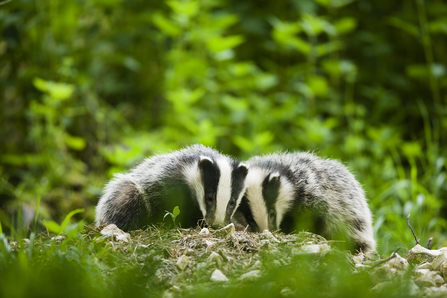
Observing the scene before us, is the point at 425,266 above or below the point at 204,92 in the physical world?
below

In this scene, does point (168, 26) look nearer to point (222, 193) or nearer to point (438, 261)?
point (222, 193)

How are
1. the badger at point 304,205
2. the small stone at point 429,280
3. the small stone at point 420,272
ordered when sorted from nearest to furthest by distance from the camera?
the small stone at point 429,280 → the small stone at point 420,272 → the badger at point 304,205

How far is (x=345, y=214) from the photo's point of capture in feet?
11.9

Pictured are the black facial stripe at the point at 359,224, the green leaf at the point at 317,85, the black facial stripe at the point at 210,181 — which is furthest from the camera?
the green leaf at the point at 317,85

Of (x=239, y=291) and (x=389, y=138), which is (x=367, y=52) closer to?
(x=389, y=138)

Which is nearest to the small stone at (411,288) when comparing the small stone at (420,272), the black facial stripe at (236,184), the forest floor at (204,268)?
the forest floor at (204,268)

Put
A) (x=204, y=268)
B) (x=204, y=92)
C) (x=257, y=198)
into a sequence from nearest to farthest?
(x=204, y=268) < (x=257, y=198) < (x=204, y=92)

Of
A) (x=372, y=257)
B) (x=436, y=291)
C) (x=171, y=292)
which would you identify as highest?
(x=171, y=292)

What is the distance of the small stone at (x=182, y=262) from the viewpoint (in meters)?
2.42

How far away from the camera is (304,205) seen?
3588 millimetres

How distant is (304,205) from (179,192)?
38.4 inches

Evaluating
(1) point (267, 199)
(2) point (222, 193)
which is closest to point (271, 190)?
(1) point (267, 199)

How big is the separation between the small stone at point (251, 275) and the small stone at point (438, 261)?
105cm

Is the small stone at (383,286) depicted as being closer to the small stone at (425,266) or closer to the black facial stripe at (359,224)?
the small stone at (425,266)
